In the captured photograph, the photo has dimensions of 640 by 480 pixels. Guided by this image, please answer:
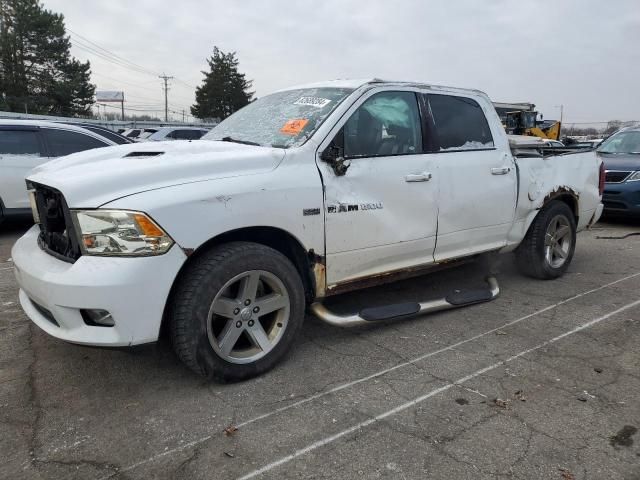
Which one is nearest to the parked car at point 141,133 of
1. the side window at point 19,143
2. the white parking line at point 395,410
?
the side window at point 19,143

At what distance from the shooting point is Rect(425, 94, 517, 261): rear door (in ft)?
13.1

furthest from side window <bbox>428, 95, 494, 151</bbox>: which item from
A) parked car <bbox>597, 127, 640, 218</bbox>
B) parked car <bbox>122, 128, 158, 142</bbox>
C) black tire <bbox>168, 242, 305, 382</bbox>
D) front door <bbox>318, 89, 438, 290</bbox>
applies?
parked car <bbox>122, 128, 158, 142</bbox>

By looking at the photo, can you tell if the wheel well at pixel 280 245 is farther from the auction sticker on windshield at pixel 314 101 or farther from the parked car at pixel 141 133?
the parked car at pixel 141 133

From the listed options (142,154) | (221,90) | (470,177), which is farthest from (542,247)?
(221,90)

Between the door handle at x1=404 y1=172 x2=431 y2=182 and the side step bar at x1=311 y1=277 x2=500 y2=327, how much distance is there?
0.93 m

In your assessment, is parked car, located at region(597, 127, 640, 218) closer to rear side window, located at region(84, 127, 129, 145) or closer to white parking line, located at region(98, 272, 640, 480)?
white parking line, located at region(98, 272, 640, 480)

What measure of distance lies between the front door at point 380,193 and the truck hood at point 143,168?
1.70ft

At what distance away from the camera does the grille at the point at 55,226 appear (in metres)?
2.74

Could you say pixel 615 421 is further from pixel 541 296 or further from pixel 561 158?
pixel 561 158

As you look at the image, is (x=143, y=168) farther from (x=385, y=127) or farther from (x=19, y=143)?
(x=19, y=143)

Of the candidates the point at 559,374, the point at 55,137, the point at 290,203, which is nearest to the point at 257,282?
the point at 290,203

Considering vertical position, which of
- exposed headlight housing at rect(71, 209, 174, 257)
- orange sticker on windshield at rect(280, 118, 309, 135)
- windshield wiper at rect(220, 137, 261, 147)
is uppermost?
orange sticker on windshield at rect(280, 118, 309, 135)

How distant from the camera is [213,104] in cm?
6325

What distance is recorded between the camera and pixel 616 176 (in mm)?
8305
